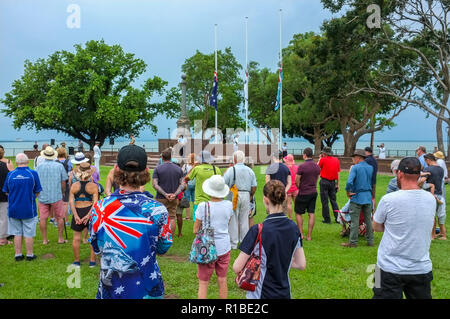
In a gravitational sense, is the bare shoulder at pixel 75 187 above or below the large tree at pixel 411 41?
below

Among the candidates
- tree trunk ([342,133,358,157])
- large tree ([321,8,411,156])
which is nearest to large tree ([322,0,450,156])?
large tree ([321,8,411,156])

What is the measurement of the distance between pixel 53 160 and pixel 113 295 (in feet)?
19.7

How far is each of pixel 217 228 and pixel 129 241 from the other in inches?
75.8

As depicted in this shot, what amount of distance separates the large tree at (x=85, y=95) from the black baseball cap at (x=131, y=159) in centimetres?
3683

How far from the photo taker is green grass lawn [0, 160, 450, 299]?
5.27 m

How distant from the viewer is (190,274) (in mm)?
6031

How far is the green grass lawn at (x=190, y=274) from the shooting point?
527 centimetres

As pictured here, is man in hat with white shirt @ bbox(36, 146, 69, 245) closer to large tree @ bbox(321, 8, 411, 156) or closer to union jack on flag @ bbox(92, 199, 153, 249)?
union jack on flag @ bbox(92, 199, 153, 249)

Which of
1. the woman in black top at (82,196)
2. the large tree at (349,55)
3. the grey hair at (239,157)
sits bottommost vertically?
the woman in black top at (82,196)

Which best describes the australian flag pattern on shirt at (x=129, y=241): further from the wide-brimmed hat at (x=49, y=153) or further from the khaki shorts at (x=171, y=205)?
the wide-brimmed hat at (x=49, y=153)

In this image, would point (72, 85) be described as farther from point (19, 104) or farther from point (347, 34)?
point (347, 34)

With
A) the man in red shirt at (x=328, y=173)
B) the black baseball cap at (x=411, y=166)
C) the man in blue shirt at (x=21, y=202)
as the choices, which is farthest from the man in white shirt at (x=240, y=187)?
the black baseball cap at (x=411, y=166)

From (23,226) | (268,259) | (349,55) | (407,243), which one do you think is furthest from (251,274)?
(349,55)
